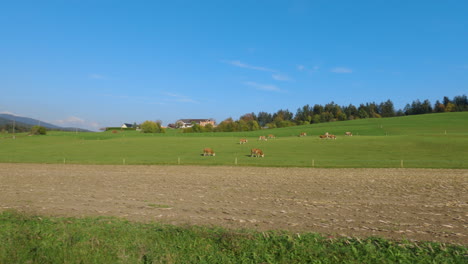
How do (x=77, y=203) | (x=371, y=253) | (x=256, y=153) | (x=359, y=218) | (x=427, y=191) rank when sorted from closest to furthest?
(x=371, y=253) → (x=359, y=218) → (x=77, y=203) → (x=427, y=191) → (x=256, y=153)

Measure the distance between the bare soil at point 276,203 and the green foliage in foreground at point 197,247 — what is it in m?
1.36

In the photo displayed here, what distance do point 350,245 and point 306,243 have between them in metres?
1.03

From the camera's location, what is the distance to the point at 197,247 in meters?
7.91

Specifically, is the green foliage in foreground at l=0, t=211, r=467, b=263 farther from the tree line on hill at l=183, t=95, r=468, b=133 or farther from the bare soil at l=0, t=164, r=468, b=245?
the tree line on hill at l=183, t=95, r=468, b=133

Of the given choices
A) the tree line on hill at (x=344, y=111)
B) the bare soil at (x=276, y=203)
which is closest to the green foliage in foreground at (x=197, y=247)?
the bare soil at (x=276, y=203)

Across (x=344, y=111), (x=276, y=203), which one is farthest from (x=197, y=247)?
(x=344, y=111)

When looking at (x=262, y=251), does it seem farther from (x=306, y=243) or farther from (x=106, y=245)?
(x=106, y=245)

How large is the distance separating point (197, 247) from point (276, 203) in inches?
306

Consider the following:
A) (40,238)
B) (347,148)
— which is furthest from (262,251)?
(347,148)

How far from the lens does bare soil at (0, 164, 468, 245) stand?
35.3 feet

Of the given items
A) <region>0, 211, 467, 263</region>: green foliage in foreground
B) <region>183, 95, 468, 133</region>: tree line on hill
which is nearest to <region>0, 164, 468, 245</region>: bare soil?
<region>0, 211, 467, 263</region>: green foliage in foreground

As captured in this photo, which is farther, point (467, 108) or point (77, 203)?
point (467, 108)

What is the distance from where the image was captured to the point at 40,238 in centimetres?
842

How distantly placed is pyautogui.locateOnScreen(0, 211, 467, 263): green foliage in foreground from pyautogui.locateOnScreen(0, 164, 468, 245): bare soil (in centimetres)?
136
